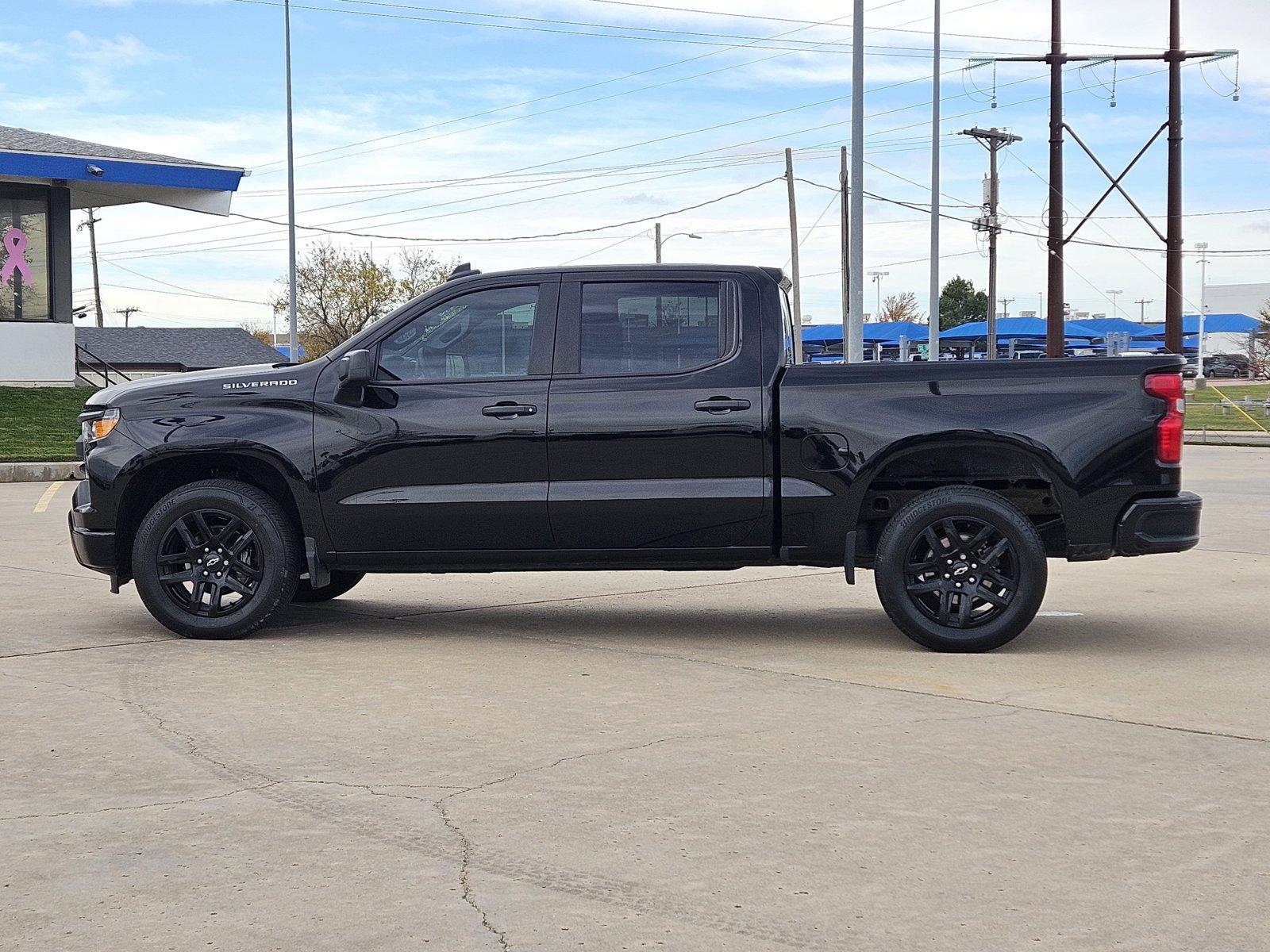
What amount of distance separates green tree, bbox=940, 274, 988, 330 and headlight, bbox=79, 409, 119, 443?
350ft

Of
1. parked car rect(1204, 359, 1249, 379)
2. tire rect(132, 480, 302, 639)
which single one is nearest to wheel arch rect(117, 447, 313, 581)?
tire rect(132, 480, 302, 639)

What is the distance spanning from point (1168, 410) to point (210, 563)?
5178 mm

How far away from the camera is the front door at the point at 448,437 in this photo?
26.3 ft

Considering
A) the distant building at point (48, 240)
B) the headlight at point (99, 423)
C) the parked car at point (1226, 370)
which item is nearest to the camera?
the headlight at point (99, 423)

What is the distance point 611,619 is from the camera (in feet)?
29.7

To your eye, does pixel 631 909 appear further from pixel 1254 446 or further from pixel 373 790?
pixel 1254 446

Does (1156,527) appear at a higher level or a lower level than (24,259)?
lower

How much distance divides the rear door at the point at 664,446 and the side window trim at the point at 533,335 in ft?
0.38

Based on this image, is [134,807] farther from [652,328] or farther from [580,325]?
[652,328]

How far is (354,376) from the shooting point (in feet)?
26.4

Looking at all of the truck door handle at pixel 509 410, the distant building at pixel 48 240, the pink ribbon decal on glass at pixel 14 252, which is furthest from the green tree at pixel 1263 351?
Answer: the truck door handle at pixel 509 410

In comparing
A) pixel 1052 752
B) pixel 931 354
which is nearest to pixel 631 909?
pixel 1052 752

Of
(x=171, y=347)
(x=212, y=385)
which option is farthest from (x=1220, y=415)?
(x=171, y=347)

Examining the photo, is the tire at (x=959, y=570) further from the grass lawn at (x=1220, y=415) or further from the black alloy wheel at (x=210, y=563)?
the grass lawn at (x=1220, y=415)
